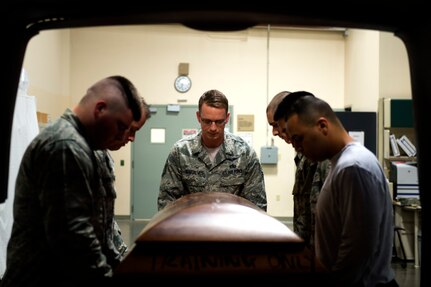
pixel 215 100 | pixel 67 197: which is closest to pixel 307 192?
pixel 215 100

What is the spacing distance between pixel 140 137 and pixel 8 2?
641 centimetres

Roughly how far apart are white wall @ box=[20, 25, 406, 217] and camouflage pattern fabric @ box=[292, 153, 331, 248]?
4936 millimetres

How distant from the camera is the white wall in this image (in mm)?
7047

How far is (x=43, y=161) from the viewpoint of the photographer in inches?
39.1

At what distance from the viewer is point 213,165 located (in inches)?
97.5

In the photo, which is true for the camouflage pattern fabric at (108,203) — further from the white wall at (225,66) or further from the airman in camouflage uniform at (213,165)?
the white wall at (225,66)

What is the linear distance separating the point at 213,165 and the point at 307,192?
0.62m

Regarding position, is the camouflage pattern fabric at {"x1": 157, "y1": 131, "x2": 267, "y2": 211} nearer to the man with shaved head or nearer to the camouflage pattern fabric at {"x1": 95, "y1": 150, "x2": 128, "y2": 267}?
the camouflage pattern fabric at {"x1": 95, "y1": 150, "x2": 128, "y2": 267}

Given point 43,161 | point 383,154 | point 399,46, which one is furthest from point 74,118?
point 399,46

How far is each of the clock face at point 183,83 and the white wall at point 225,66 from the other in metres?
0.09

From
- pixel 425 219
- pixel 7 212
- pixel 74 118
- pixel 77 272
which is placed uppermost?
pixel 74 118

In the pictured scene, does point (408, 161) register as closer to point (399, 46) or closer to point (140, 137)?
point (399, 46)

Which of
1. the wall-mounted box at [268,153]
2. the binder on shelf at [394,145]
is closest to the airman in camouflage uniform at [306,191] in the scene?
the binder on shelf at [394,145]

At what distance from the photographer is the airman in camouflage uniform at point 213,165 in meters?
2.40
